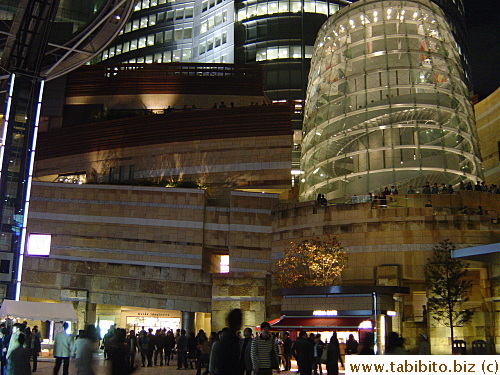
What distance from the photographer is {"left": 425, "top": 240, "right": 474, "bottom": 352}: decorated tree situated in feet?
104

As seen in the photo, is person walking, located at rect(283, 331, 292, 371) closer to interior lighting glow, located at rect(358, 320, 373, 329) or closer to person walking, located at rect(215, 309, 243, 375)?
interior lighting glow, located at rect(358, 320, 373, 329)

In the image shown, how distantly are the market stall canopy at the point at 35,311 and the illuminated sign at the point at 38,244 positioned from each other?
337 inches

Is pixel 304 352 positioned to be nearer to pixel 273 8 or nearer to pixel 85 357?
pixel 85 357

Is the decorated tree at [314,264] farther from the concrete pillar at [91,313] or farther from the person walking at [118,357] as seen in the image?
the person walking at [118,357]

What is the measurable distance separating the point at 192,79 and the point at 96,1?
67.5 feet

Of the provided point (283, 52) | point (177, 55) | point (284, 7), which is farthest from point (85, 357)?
point (177, 55)

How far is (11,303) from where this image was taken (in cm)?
2542

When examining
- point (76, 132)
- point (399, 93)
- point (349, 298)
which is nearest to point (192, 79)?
point (76, 132)

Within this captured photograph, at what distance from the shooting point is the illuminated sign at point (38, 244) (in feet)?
115

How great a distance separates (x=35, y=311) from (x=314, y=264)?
15.1 m

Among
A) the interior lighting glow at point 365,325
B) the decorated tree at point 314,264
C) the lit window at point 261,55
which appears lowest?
the interior lighting glow at point 365,325

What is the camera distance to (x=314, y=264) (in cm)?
3453

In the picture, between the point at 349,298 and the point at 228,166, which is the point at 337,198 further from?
the point at 349,298

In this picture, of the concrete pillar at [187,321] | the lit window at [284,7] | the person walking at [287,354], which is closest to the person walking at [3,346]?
the person walking at [287,354]
